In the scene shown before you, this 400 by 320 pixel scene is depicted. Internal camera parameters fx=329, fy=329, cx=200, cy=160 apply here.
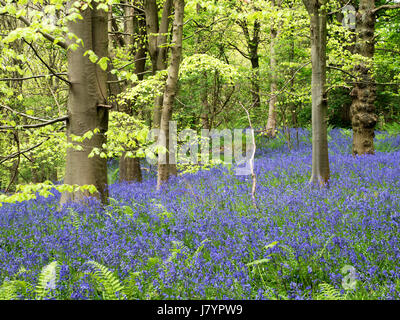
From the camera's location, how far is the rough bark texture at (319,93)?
19.9 ft

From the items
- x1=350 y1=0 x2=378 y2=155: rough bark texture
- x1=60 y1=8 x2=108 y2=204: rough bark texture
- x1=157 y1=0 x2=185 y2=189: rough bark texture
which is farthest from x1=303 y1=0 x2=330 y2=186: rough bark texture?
x1=60 y1=8 x2=108 y2=204: rough bark texture

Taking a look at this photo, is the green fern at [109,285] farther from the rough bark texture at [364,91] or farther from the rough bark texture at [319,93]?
the rough bark texture at [364,91]

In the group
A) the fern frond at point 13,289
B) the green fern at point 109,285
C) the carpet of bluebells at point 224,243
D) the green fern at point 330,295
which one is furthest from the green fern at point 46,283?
the green fern at point 330,295

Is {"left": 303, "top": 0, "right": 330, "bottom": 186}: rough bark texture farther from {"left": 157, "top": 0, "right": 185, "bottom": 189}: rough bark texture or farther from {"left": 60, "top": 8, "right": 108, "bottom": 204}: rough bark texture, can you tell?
{"left": 60, "top": 8, "right": 108, "bottom": 204}: rough bark texture

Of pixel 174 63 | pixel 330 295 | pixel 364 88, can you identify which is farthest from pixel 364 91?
pixel 330 295

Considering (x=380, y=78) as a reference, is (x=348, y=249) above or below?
below

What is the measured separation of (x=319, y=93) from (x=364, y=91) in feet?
13.7

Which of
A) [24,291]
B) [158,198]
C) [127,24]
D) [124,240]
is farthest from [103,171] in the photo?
[127,24]

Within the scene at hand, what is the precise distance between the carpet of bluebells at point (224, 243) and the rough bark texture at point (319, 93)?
0.37m

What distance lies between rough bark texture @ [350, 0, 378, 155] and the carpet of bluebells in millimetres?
3644

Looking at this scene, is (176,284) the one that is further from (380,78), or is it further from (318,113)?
(380,78)

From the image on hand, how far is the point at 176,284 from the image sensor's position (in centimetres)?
276

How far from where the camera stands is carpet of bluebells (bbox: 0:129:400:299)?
2770mm
